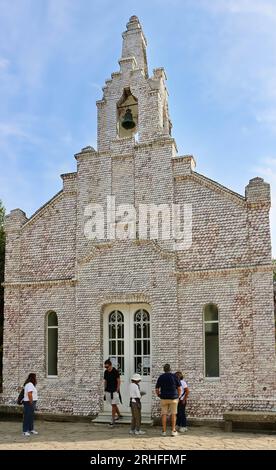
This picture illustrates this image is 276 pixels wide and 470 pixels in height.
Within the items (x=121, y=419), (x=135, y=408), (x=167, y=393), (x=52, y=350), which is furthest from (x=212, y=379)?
(x=52, y=350)

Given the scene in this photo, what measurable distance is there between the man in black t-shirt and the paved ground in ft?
1.69

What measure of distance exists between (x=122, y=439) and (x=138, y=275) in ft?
14.8

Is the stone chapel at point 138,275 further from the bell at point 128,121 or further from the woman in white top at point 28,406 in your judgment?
the woman in white top at point 28,406

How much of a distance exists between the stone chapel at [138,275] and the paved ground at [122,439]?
1.09 meters

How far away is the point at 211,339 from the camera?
556 inches

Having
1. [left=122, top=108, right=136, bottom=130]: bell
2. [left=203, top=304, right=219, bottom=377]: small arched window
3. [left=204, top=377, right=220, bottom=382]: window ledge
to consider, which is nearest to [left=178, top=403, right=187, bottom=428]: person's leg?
[left=204, top=377, right=220, bottom=382]: window ledge

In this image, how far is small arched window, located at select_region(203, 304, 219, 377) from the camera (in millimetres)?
13977

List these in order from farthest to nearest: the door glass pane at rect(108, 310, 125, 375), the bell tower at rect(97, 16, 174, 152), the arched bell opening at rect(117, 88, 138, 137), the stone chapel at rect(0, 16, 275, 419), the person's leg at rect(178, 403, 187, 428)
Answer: the arched bell opening at rect(117, 88, 138, 137)
the bell tower at rect(97, 16, 174, 152)
the door glass pane at rect(108, 310, 125, 375)
the stone chapel at rect(0, 16, 275, 419)
the person's leg at rect(178, 403, 187, 428)

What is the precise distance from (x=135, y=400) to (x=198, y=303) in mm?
3086

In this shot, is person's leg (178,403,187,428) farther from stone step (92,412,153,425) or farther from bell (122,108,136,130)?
bell (122,108,136,130)

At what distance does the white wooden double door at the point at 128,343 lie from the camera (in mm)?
14523

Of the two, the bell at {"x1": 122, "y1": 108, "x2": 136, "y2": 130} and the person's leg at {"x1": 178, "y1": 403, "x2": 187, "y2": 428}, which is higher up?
the bell at {"x1": 122, "y1": 108, "x2": 136, "y2": 130}

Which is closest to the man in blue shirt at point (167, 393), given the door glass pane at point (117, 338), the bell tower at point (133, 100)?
the door glass pane at point (117, 338)
